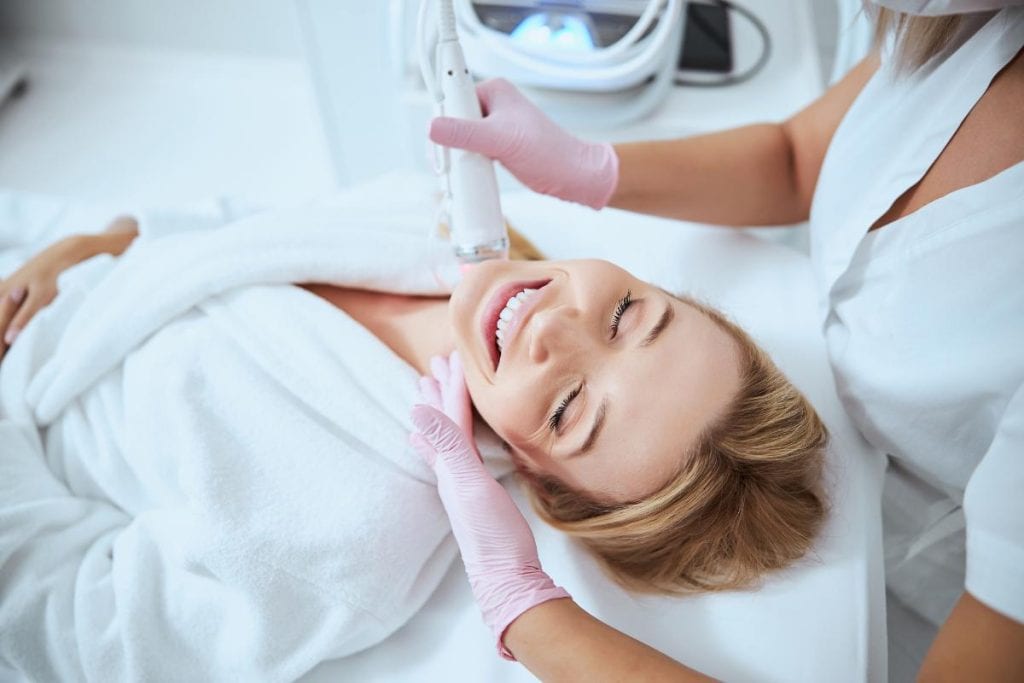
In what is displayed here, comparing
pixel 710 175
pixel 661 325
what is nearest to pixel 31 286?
pixel 661 325

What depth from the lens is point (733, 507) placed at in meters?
0.92

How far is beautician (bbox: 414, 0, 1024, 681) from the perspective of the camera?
0.69 m

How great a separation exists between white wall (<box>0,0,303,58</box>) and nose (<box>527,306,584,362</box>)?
1709 mm

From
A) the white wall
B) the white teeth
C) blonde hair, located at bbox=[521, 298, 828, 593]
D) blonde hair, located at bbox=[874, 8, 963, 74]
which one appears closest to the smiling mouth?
the white teeth

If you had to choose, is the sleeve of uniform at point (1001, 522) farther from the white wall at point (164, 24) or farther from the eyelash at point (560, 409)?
the white wall at point (164, 24)

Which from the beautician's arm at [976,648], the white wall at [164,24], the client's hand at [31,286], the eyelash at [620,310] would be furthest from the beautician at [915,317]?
the white wall at [164,24]

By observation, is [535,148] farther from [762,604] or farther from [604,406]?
[762,604]

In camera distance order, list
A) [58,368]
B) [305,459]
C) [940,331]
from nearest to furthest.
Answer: [940,331] → [305,459] → [58,368]

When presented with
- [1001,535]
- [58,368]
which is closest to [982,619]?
[1001,535]

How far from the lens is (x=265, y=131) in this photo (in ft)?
7.32

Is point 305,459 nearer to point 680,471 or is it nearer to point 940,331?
point 680,471

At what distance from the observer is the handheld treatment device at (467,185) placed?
3.26 ft

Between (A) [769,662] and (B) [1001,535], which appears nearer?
(B) [1001,535]

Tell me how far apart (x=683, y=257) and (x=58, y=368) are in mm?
981
